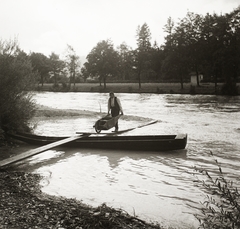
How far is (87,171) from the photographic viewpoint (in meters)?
8.69

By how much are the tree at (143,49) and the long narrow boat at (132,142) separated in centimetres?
5859

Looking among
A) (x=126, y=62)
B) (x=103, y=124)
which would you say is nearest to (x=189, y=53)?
(x=126, y=62)

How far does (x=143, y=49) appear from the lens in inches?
2756

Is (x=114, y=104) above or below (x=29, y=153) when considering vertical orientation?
above

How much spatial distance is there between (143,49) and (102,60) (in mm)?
12171

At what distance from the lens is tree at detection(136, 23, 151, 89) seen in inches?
2744

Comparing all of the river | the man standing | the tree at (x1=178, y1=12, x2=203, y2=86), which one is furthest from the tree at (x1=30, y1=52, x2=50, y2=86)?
the river

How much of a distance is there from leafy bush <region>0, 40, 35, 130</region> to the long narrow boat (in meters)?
1.39

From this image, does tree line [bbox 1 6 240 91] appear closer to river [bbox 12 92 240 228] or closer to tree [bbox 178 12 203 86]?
tree [bbox 178 12 203 86]

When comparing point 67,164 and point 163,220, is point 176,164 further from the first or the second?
point 163,220

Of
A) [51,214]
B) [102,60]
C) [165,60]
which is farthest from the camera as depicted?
[102,60]

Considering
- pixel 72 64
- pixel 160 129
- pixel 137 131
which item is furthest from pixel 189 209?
pixel 72 64

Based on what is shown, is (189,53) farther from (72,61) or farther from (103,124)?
(103,124)

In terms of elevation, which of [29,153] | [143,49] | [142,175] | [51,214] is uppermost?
[143,49]
